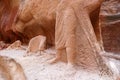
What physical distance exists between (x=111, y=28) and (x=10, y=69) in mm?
3239

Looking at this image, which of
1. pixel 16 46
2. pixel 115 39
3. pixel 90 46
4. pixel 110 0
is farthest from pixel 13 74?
pixel 110 0

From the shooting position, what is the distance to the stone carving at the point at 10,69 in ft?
10.8

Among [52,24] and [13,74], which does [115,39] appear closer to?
[52,24]

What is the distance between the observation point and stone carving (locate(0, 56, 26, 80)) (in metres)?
3.30

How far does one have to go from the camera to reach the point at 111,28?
5.93 meters

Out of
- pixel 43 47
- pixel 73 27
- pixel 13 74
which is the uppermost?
pixel 73 27

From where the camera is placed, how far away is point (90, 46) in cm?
279

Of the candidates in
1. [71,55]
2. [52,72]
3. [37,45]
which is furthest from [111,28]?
[52,72]

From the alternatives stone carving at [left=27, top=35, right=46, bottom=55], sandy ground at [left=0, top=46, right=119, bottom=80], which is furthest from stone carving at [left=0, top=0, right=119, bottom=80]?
stone carving at [left=27, top=35, right=46, bottom=55]

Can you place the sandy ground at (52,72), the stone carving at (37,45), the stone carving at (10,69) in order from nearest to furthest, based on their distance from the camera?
the sandy ground at (52,72) < the stone carving at (10,69) < the stone carving at (37,45)

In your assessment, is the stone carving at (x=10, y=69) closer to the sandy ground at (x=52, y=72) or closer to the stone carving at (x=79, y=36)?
the sandy ground at (x=52, y=72)

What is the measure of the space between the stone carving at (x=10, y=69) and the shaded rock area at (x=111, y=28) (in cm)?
258

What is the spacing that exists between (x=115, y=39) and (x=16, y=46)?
2.54 metres

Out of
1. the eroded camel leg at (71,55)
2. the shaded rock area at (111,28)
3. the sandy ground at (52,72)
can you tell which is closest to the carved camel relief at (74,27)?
the eroded camel leg at (71,55)
